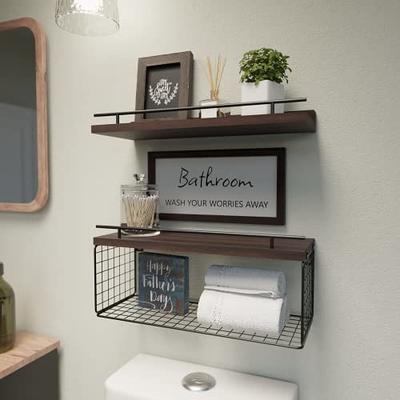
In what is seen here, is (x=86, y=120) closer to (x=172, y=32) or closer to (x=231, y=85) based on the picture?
(x=172, y=32)

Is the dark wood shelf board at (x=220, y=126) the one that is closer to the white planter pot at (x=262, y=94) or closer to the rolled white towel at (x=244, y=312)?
the white planter pot at (x=262, y=94)

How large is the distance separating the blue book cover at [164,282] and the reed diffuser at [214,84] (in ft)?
1.27

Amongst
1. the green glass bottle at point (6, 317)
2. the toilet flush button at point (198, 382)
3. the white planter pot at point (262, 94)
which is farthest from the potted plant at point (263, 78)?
the green glass bottle at point (6, 317)

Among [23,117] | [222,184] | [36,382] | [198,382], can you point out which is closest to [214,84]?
[222,184]

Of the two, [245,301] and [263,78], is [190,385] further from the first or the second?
[263,78]

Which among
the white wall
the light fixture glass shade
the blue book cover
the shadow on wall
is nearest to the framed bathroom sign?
the white wall

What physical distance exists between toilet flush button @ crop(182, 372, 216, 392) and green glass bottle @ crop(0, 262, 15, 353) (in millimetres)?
588

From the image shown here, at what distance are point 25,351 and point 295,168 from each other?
1003 millimetres

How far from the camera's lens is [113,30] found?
108cm

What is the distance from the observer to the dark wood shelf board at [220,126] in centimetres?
86

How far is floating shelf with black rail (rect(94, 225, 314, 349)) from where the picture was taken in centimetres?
89

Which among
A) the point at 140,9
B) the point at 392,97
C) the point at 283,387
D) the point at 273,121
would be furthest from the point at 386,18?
the point at 283,387

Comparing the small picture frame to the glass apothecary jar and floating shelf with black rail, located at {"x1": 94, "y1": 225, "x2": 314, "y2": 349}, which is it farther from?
floating shelf with black rail, located at {"x1": 94, "y1": 225, "x2": 314, "y2": 349}

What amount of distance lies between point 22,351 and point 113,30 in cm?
101
